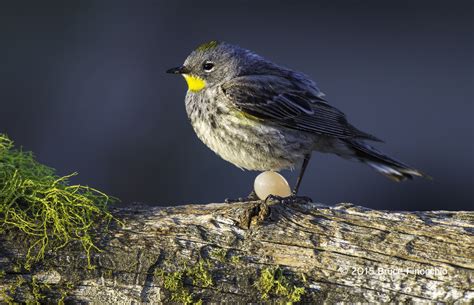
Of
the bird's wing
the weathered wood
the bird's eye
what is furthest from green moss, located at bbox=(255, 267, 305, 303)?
the bird's eye

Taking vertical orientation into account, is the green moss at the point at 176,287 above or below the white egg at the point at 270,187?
below

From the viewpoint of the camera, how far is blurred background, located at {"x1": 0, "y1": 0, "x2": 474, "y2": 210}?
9156 mm

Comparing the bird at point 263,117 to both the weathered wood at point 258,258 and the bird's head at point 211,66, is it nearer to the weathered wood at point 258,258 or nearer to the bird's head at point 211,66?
the bird's head at point 211,66

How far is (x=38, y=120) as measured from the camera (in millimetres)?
9539

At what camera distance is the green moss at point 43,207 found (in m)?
4.80

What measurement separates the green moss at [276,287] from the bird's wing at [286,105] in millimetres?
2239

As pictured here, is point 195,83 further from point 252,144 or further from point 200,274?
point 200,274

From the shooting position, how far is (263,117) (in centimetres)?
668

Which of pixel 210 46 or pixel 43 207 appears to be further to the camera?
pixel 210 46

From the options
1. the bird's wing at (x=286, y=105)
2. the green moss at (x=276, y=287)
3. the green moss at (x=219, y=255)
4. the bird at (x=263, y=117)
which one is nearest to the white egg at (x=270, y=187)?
the bird at (x=263, y=117)

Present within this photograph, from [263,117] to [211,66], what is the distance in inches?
34.6

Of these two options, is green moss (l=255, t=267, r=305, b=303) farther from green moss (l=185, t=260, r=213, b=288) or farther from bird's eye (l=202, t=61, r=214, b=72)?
bird's eye (l=202, t=61, r=214, b=72)

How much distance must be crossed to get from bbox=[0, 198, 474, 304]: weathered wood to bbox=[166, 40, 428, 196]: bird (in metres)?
1.49

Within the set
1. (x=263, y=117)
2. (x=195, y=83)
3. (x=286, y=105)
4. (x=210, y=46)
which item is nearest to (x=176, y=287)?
(x=263, y=117)
